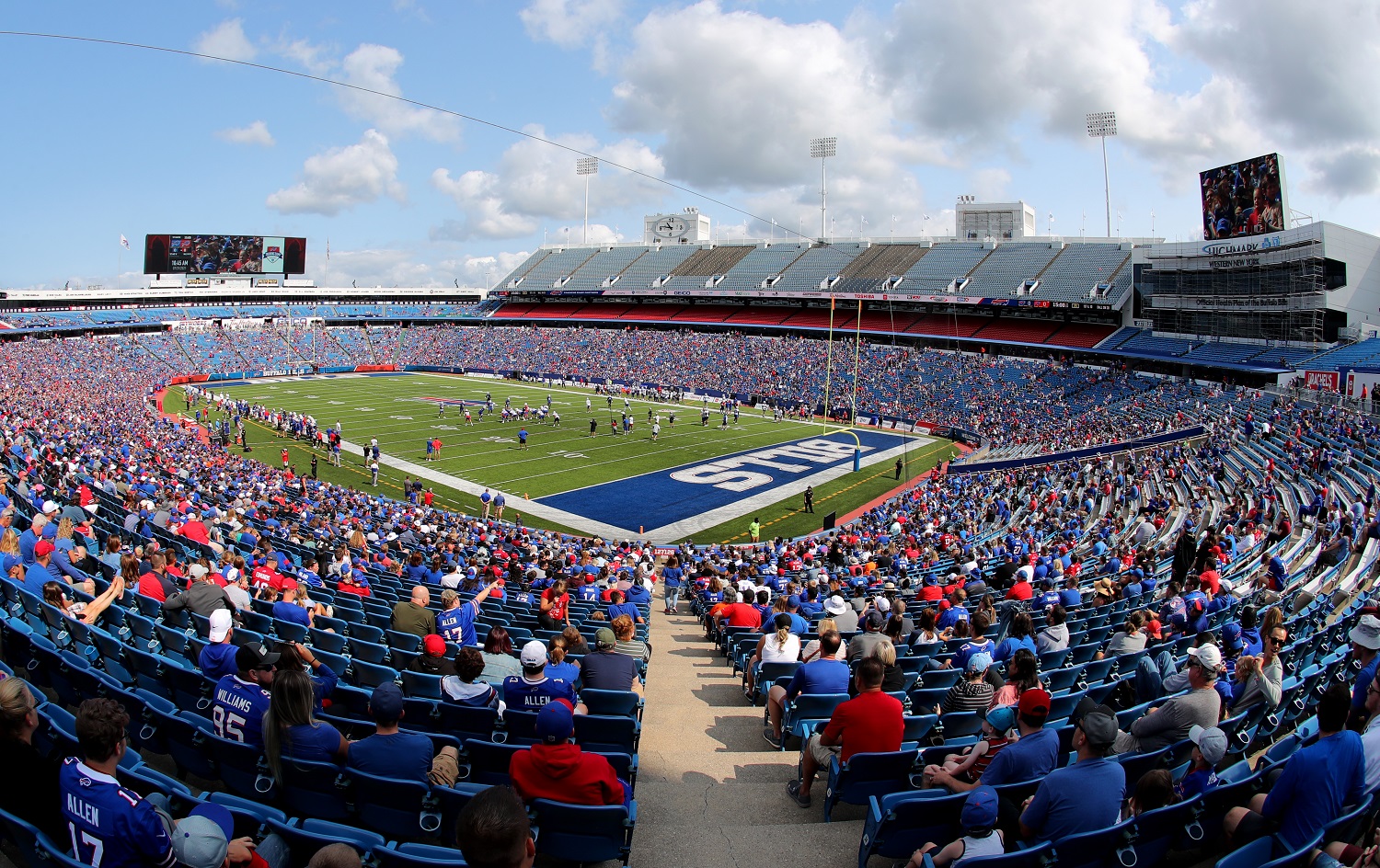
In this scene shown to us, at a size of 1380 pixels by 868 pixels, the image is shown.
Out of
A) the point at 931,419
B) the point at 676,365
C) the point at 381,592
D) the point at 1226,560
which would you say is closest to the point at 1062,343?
the point at 931,419

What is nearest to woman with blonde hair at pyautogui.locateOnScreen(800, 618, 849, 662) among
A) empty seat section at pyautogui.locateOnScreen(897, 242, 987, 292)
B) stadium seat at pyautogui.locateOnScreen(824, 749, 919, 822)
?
stadium seat at pyautogui.locateOnScreen(824, 749, 919, 822)

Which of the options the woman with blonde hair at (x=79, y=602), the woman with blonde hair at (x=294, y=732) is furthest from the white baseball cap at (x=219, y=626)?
the woman with blonde hair at (x=294, y=732)

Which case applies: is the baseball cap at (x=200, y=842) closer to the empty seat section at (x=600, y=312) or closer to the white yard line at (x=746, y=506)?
the white yard line at (x=746, y=506)

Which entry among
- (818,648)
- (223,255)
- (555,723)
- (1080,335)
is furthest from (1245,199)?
(223,255)

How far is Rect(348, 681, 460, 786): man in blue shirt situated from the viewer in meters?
4.50

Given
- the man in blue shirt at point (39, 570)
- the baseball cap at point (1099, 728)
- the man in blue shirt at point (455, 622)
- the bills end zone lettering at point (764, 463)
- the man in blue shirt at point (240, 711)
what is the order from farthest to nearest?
the bills end zone lettering at point (764, 463) < the man in blue shirt at point (455, 622) < the man in blue shirt at point (39, 570) < the man in blue shirt at point (240, 711) < the baseball cap at point (1099, 728)

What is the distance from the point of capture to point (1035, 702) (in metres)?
4.69

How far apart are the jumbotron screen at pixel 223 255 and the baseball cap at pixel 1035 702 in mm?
105518

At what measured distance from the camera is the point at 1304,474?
21.7m

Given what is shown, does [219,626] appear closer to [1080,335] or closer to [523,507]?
[523,507]

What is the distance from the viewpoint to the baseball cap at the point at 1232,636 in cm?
754

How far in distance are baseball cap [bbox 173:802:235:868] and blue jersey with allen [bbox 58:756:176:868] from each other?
0.20 feet

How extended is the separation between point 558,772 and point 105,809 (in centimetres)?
203

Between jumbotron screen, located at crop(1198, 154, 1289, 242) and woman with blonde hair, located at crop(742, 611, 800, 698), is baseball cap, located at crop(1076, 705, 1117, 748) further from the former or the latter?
jumbotron screen, located at crop(1198, 154, 1289, 242)
